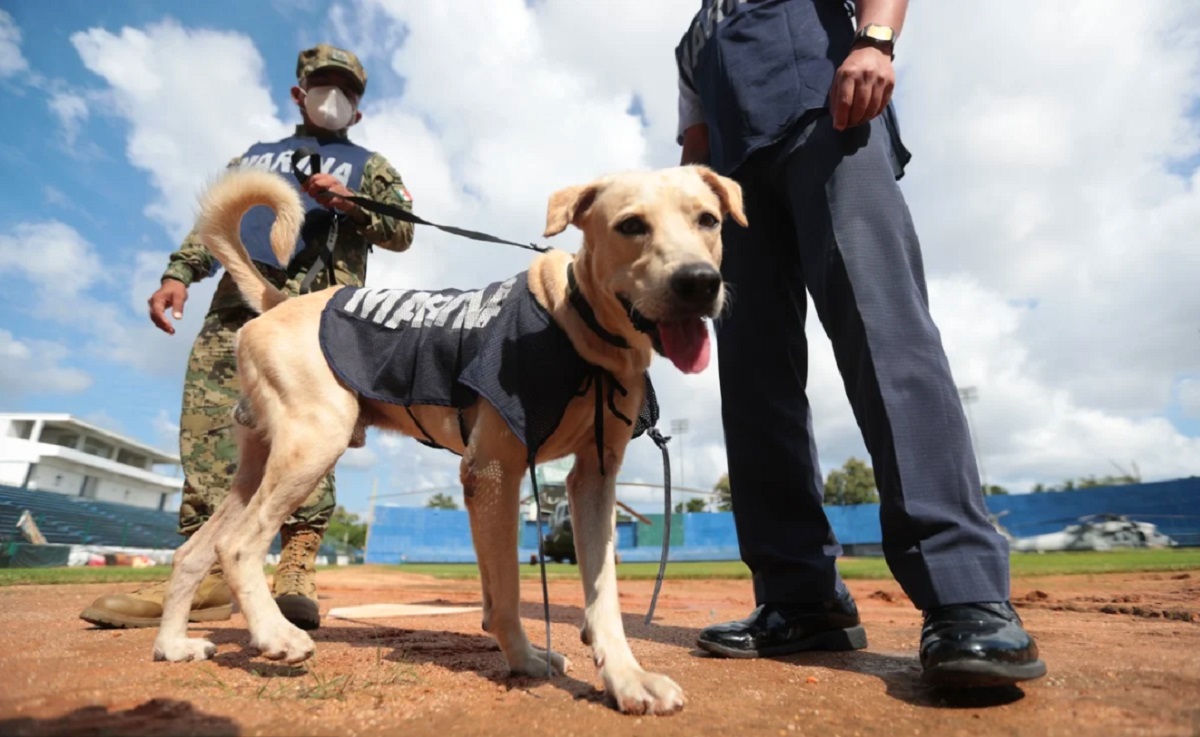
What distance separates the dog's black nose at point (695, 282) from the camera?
2.21 m

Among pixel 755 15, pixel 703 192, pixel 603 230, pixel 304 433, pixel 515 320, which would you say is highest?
pixel 755 15

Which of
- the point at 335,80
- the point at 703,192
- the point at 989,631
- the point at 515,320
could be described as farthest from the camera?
the point at 335,80

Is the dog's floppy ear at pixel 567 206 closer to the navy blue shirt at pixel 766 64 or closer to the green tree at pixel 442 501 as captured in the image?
the navy blue shirt at pixel 766 64

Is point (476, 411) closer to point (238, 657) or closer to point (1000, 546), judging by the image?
point (238, 657)

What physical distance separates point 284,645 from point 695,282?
2.00 m

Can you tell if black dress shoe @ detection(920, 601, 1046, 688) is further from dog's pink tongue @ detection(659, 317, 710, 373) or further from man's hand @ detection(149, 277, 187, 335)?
man's hand @ detection(149, 277, 187, 335)

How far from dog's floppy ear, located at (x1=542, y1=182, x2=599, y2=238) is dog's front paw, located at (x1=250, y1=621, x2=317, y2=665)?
1.84m

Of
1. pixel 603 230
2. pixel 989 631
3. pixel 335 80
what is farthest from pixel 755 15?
pixel 335 80

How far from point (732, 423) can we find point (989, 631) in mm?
1440

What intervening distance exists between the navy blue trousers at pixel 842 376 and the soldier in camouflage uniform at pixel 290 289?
243 cm

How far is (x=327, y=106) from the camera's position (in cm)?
470

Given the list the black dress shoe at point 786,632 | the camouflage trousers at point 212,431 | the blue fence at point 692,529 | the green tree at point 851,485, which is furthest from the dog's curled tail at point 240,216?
the green tree at point 851,485

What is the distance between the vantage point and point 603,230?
264 centimetres

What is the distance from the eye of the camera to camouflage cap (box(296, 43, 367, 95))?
185 inches
